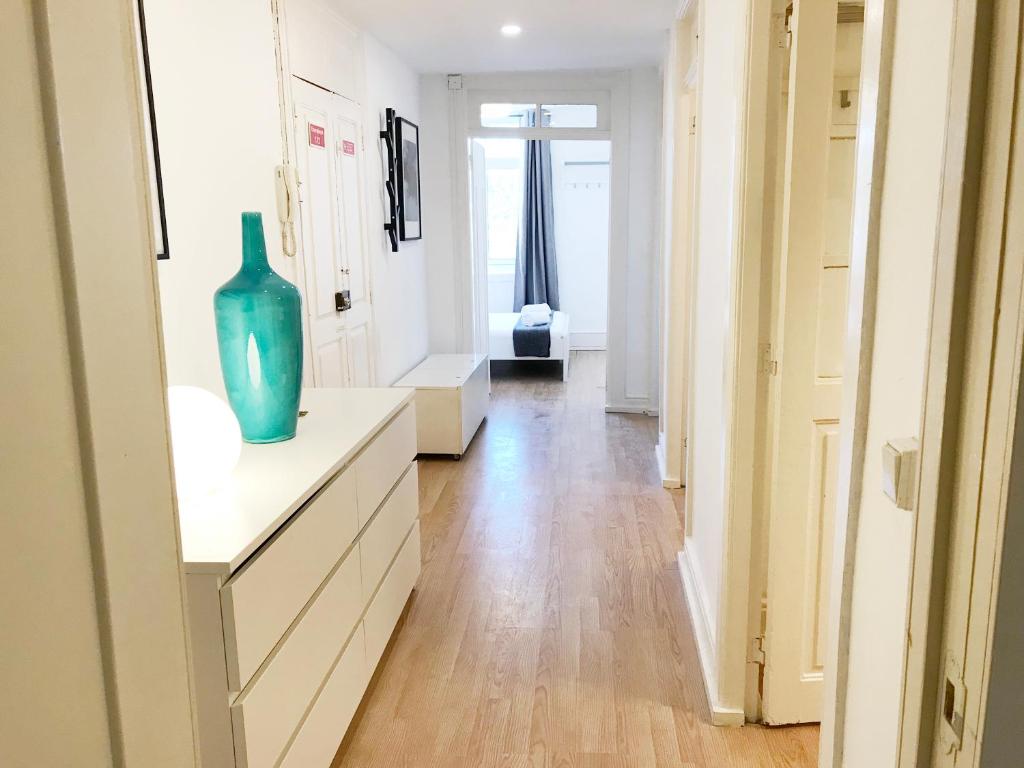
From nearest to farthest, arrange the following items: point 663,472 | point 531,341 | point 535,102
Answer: point 663,472 → point 535,102 → point 531,341

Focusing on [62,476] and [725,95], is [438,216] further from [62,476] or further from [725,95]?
[62,476]

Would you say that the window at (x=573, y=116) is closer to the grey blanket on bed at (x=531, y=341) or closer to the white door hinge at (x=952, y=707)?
the grey blanket on bed at (x=531, y=341)

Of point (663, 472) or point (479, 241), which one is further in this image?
point (479, 241)

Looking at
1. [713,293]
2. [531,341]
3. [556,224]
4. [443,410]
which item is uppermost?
[556,224]

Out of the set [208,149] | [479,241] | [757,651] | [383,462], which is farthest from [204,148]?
[479,241]

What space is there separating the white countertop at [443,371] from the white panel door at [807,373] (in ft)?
9.18

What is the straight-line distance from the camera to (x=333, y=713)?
6.46 feet

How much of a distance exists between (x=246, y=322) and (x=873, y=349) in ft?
4.79

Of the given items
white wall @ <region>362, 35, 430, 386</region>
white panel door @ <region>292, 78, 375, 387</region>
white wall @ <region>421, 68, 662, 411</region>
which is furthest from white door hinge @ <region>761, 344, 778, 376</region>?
white wall @ <region>421, 68, 662, 411</region>

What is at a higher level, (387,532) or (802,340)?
(802,340)

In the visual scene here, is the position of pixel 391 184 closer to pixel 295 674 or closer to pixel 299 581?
pixel 299 581

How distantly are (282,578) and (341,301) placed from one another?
2250 millimetres

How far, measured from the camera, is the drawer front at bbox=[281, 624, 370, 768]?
1.78 meters

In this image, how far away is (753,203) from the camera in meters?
1.98
